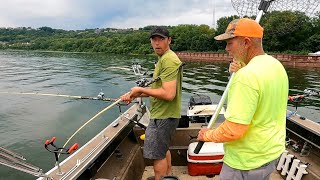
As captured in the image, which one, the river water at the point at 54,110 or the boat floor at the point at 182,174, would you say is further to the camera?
the river water at the point at 54,110

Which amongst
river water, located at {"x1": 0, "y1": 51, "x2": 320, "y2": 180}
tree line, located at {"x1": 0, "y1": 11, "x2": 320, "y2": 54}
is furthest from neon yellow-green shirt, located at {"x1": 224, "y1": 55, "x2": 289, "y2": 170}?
tree line, located at {"x1": 0, "y1": 11, "x2": 320, "y2": 54}

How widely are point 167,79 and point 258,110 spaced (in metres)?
1.43

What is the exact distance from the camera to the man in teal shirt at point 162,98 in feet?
10.9

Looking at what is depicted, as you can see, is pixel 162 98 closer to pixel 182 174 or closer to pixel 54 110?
pixel 182 174

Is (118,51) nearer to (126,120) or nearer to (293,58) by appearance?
(293,58)

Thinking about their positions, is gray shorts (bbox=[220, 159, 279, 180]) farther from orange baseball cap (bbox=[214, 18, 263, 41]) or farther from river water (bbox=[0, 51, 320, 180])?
river water (bbox=[0, 51, 320, 180])

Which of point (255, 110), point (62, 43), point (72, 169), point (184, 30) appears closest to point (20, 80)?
point (72, 169)

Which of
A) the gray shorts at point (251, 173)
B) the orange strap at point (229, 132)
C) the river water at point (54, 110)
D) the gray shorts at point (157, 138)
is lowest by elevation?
the river water at point (54, 110)

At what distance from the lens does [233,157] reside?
2.22 metres

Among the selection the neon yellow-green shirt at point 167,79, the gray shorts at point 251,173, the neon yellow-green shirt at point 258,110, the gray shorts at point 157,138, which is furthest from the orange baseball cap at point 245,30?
the gray shorts at point 157,138

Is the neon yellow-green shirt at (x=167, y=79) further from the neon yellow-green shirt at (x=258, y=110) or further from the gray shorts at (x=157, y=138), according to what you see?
the neon yellow-green shirt at (x=258, y=110)

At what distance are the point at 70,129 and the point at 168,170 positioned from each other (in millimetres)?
9938

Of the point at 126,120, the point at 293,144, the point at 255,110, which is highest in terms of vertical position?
the point at 255,110

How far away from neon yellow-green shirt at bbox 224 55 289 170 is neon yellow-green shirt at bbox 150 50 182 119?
4.16ft
